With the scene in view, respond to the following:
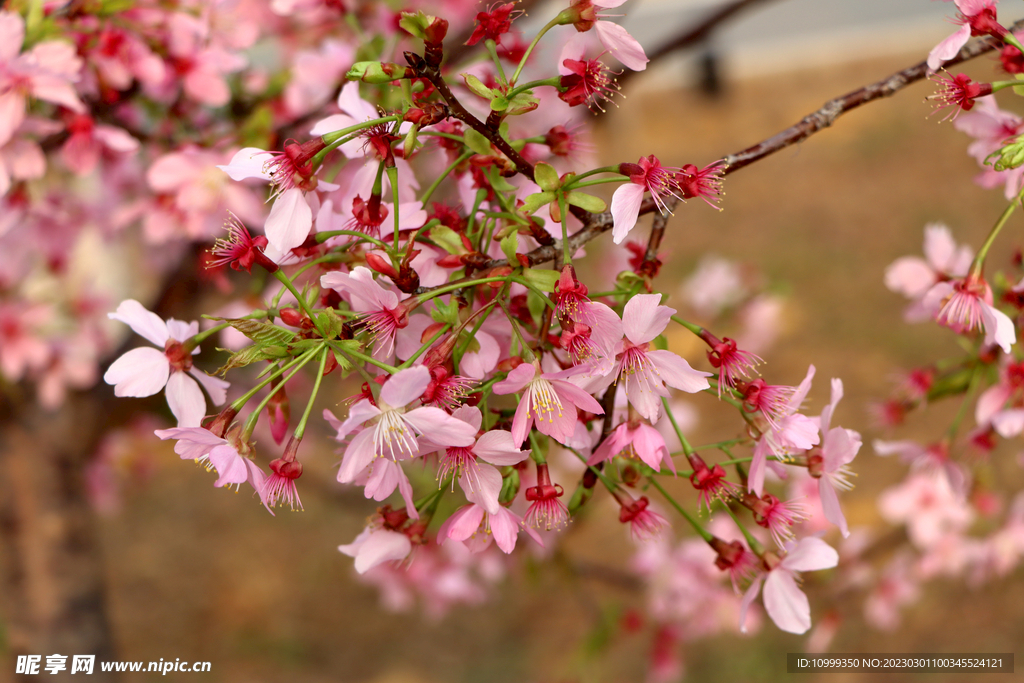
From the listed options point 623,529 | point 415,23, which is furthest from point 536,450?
point 623,529

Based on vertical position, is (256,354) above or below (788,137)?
below

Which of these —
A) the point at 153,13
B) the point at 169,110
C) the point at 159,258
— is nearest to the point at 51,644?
the point at 159,258

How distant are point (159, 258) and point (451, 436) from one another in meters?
1.83

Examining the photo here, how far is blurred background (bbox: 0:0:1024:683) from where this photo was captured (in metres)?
2.63

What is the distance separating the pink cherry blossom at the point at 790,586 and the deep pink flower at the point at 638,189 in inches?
14.6

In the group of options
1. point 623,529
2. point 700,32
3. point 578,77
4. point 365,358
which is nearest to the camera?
point 365,358

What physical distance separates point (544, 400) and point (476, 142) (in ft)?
0.78

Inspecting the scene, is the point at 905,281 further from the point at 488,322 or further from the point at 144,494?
the point at 144,494

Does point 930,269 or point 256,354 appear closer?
point 256,354

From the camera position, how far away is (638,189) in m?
0.64

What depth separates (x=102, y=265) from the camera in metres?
3.88

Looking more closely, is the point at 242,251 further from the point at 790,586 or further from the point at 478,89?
the point at 790,586

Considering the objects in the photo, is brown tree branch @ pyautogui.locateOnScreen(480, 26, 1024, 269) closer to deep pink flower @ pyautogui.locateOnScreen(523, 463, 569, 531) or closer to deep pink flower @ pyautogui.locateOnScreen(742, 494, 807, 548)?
deep pink flower @ pyautogui.locateOnScreen(523, 463, 569, 531)

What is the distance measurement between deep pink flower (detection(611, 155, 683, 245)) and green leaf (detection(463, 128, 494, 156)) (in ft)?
0.40
